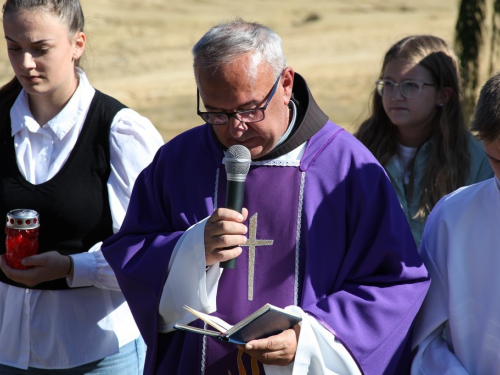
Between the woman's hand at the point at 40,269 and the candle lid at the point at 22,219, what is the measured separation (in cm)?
16

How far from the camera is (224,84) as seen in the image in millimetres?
2908

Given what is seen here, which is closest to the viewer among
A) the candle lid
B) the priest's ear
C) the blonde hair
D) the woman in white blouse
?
the priest's ear

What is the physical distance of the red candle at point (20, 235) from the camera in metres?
3.30

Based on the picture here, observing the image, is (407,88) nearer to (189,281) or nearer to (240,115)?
(240,115)

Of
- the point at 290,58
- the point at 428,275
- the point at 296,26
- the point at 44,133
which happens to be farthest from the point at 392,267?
the point at 296,26

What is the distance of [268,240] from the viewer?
310cm

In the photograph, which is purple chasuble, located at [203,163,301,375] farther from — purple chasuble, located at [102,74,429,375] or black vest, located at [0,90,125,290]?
black vest, located at [0,90,125,290]

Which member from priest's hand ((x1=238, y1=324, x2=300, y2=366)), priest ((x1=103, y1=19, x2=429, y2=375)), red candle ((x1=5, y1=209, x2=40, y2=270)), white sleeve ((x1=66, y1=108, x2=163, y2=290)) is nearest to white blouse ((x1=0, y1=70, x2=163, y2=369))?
white sleeve ((x1=66, y1=108, x2=163, y2=290))

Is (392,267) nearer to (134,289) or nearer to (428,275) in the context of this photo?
(428,275)

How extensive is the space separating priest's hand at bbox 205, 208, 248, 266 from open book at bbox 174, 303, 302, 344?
210 millimetres

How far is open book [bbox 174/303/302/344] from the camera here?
8.73 feet

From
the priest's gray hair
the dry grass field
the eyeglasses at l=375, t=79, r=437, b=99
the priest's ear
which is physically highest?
the priest's gray hair

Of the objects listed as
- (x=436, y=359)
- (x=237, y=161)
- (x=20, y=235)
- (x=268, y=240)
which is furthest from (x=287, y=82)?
(x=20, y=235)

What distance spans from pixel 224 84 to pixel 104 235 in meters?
1.10
